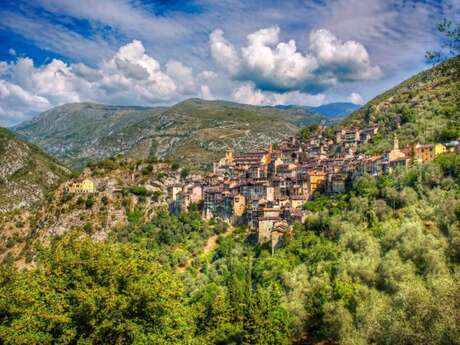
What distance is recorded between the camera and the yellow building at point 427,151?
56.2 metres

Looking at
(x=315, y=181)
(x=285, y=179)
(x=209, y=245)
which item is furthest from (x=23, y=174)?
(x=315, y=181)

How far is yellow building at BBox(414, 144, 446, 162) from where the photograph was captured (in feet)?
184

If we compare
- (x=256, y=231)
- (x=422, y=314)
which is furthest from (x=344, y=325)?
(x=256, y=231)

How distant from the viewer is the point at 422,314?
64.4ft

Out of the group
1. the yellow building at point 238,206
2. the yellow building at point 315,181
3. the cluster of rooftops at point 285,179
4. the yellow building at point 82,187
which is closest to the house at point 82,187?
the yellow building at point 82,187

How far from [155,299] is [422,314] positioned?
13579 mm

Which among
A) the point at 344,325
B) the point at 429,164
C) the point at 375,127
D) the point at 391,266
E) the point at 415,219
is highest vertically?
the point at 375,127

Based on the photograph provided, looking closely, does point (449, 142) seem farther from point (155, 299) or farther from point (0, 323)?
point (0, 323)

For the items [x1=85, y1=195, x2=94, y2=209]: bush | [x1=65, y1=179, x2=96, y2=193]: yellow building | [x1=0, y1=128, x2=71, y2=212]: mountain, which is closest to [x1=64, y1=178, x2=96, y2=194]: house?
[x1=65, y1=179, x2=96, y2=193]: yellow building

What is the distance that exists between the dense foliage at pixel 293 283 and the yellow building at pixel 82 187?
101 ft

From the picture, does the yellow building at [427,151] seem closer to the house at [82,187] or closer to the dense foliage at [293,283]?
the dense foliage at [293,283]

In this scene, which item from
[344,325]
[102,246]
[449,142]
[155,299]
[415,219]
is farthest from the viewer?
[449,142]

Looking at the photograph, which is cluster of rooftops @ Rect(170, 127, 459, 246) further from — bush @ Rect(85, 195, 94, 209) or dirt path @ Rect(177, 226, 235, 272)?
bush @ Rect(85, 195, 94, 209)

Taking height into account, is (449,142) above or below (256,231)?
above
